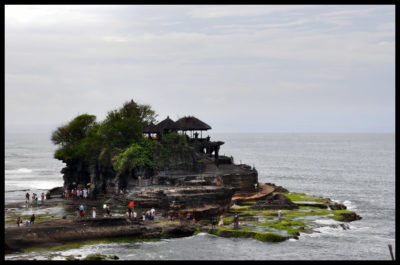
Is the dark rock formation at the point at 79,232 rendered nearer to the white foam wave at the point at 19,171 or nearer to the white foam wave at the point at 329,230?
the white foam wave at the point at 329,230

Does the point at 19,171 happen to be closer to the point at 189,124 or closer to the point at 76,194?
the point at 76,194

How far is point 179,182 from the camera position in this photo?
78625 millimetres

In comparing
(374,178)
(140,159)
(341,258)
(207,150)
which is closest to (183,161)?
(140,159)

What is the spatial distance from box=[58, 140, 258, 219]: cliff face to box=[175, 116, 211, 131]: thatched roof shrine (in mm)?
4043

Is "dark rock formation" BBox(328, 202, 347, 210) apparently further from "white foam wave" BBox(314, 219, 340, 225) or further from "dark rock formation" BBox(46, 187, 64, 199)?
"dark rock formation" BBox(46, 187, 64, 199)

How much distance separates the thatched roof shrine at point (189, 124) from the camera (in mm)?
91688

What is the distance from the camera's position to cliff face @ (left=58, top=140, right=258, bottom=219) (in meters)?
69.9

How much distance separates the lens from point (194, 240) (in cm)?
5928

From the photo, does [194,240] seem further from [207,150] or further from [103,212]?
[207,150]

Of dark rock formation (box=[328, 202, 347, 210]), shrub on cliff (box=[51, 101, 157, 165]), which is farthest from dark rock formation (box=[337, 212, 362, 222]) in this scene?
shrub on cliff (box=[51, 101, 157, 165])

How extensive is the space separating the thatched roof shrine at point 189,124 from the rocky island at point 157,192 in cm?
18

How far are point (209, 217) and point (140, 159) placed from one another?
796 inches

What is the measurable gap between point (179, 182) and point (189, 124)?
1639cm

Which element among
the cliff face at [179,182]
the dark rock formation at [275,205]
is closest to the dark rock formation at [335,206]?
the dark rock formation at [275,205]
